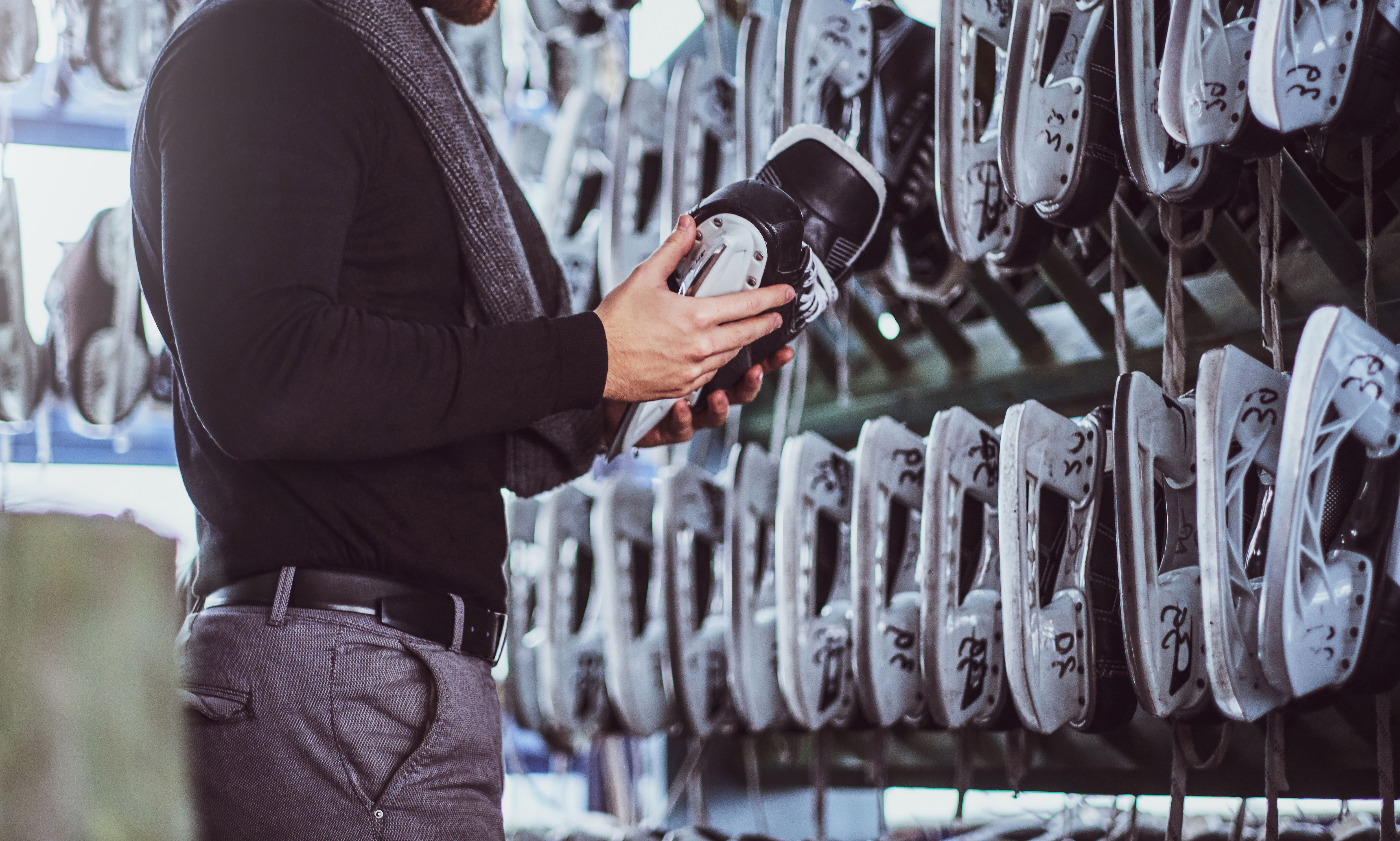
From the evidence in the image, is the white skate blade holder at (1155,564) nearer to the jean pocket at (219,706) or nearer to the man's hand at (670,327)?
the man's hand at (670,327)

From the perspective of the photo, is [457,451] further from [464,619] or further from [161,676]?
[161,676]

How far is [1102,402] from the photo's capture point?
1.38 m

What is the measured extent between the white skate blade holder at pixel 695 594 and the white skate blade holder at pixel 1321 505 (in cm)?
80

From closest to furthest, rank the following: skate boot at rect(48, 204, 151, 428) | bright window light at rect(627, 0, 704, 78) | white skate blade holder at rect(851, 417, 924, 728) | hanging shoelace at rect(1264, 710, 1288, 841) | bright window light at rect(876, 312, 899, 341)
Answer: hanging shoelace at rect(1264, 710, 1288, 841) → white skate blade holder at rect(851, 417, 924, 728) → bright window light at rect(876, 312, 899, 341) → skate boot at rect(48, 204, 151, 428) → bright window light at rect(627, 0, 704, 78)

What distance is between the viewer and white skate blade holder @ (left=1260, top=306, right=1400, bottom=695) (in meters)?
0.78

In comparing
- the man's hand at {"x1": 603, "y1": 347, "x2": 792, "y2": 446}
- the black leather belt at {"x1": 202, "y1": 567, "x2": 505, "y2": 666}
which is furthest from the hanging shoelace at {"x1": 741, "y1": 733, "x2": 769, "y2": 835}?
the black leather belt at {"x1": 202, "y1": 567, "x2": 505, "y2": 666}

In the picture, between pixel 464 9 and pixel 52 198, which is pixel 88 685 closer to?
pixel 464 9

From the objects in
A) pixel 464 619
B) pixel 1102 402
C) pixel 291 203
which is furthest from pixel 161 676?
pixel 1102 402

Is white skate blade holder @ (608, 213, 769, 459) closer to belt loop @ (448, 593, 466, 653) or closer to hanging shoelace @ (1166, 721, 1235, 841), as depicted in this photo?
belt loop @ (448, 593, 466, 653)

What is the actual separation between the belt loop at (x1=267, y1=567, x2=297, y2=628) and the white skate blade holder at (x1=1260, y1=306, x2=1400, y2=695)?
24.9 inches

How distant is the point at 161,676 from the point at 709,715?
1246mm

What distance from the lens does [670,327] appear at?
83 centimetres

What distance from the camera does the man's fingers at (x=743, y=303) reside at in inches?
33.0

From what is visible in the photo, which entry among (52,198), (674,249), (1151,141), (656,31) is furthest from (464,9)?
(52,198)
